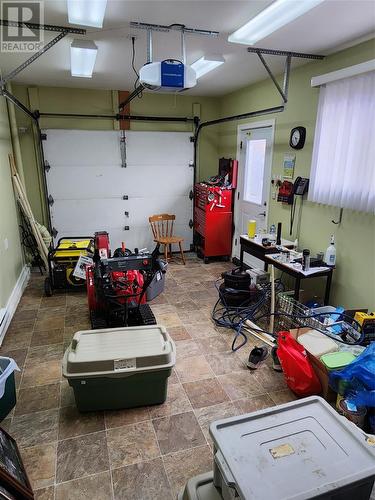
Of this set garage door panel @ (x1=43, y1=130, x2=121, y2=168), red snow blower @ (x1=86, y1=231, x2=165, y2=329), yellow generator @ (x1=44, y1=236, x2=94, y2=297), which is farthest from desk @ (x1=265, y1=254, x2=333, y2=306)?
garage door panel @ (x1=43, y1=130, x2=121, y2=168)

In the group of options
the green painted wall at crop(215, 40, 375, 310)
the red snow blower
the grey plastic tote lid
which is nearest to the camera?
the grey plastic tote lid

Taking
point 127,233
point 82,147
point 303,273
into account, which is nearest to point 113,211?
point 127,233

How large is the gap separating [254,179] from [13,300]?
3.48m

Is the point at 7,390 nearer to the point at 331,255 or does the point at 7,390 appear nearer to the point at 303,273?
the point at 303,273

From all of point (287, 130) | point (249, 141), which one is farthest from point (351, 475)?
point (249, 141)

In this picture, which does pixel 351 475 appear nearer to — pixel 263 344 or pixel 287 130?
pixel 263 344

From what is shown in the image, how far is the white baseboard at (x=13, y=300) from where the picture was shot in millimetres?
3112

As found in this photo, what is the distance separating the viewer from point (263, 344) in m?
3.07

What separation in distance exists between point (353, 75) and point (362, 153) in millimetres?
652

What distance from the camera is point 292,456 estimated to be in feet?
3.85

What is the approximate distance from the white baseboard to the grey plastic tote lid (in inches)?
49.8

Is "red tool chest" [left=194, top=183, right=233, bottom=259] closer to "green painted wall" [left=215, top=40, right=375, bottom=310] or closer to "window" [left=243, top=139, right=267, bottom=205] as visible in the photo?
"window" [left=243, top=139, right=267, bottom=205]

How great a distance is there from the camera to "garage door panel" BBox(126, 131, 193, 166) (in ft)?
17.3

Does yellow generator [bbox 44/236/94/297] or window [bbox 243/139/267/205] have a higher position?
window [bbox 243/139/267/205]
